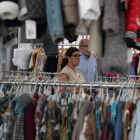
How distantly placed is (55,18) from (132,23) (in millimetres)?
421

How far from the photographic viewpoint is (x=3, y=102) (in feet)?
5.90

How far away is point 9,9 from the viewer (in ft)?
4.08

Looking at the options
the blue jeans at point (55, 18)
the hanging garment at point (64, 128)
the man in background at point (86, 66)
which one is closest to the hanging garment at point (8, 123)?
the hanging garment at point (64, 128)

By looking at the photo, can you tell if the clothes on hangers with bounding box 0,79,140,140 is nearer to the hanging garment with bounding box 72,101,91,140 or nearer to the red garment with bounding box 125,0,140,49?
the hanging garment with bounding box 72,101,91,140

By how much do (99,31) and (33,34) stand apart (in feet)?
1.28

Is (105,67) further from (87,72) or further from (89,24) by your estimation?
(87,72)

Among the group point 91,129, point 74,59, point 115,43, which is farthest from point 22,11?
point 74,59

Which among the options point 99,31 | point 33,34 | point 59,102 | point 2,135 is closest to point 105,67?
point 99,31

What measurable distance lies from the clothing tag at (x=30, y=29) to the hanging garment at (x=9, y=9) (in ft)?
0.31

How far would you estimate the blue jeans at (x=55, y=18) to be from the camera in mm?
1152

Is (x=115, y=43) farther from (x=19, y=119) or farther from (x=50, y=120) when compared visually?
(x=19, y=119)

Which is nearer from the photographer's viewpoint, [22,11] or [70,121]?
[22,11]

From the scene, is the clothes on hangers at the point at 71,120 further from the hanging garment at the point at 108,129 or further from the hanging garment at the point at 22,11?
the hanging garment at the point at 22,11

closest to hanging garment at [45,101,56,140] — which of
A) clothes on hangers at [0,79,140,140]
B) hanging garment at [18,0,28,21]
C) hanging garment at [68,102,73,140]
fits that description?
clothes on hangers at [0,79,140,140]
